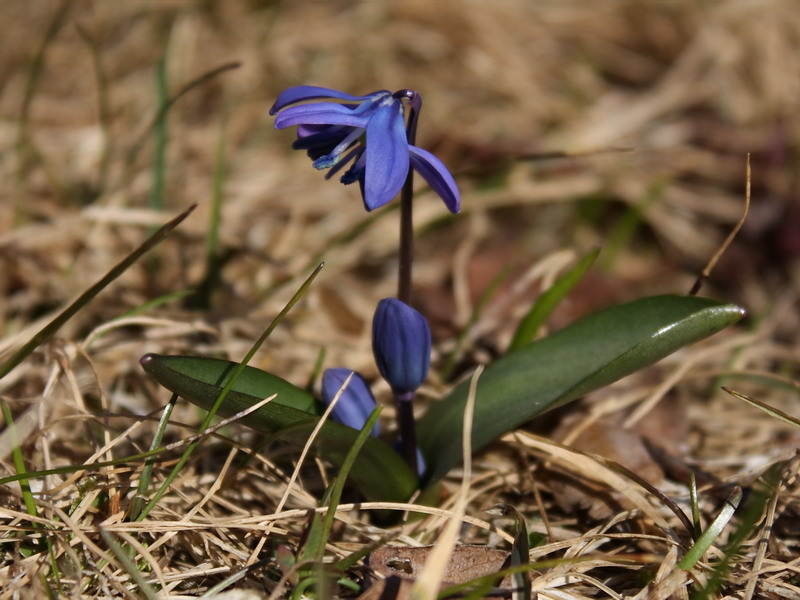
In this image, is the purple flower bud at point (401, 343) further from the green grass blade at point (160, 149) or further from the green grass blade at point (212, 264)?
the green grass blade at point (160, 149)

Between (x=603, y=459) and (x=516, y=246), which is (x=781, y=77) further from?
(x=603, y=459)

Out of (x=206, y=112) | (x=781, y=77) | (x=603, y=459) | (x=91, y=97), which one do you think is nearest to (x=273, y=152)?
(x=206, y=112)

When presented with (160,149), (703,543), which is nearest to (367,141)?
(703,543)

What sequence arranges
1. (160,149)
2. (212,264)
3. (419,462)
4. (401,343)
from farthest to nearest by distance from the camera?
1. (160,149)
2. (212,264)
3. (419,462)
4. (401,343)

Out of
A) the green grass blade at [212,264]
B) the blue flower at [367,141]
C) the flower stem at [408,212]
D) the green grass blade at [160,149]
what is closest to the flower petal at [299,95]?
the blue flower at [367,141]

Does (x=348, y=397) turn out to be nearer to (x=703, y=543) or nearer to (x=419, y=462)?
(x=419, y=462)
